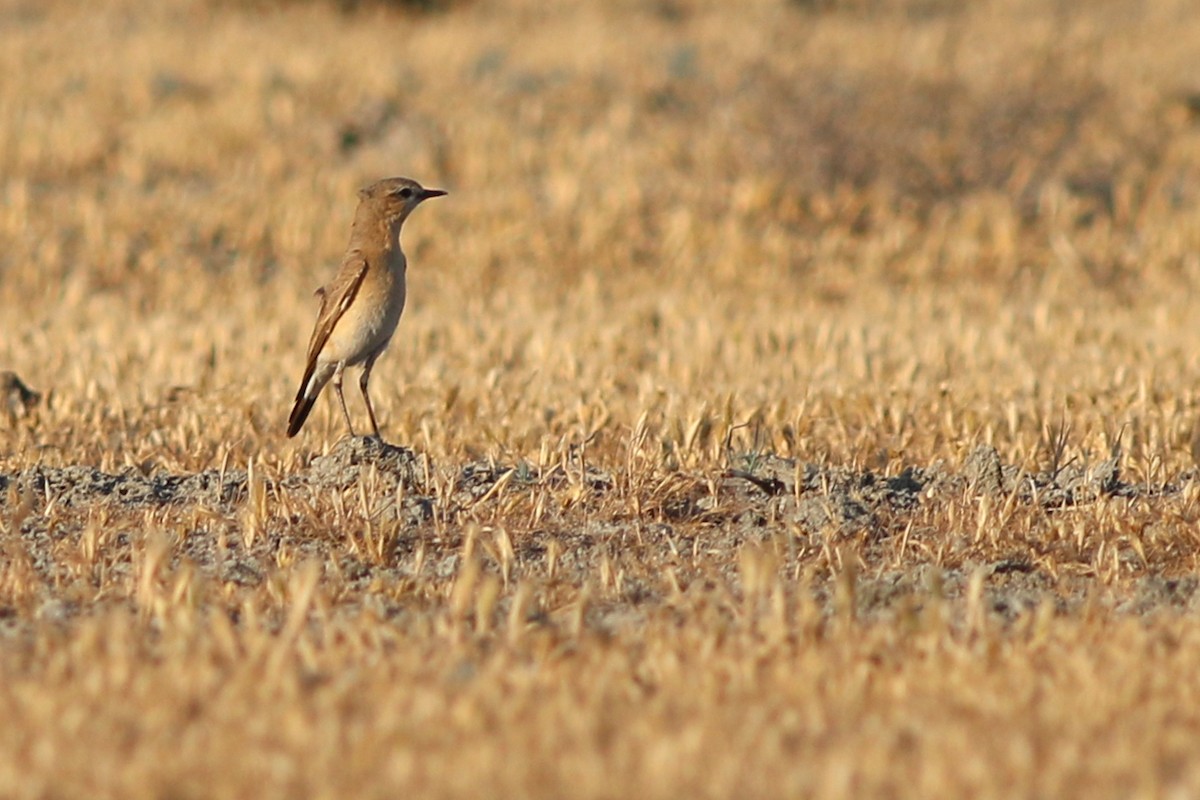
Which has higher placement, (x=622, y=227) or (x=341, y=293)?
(x=341, y=293)

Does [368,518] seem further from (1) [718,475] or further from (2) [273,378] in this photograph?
(2) [273,378]

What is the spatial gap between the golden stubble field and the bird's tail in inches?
7.0

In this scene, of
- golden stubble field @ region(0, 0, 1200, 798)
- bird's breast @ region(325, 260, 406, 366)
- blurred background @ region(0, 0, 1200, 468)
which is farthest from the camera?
blurred background @ region(0, 0, 1200, 468)

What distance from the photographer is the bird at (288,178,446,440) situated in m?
7.72

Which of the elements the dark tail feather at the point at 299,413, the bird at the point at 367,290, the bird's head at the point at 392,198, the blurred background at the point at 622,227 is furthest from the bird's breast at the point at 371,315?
the blurred background at the point at 622,227

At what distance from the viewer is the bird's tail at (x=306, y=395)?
317 inches

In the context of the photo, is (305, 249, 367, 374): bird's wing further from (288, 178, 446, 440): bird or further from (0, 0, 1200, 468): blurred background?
(0, 0, 1200, 468): blurred background

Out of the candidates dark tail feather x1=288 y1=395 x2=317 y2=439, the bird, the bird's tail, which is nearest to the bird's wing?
the bird

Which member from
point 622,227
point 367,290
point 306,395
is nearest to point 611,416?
point 306,395

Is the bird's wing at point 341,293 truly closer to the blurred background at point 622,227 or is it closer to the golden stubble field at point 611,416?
the golden stubble field at point 611,416

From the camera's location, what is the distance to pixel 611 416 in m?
8.96

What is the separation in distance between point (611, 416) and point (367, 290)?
5.64ft

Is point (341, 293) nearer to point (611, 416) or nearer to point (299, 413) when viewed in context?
point (299, 413)

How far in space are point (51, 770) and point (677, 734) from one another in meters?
1.45
